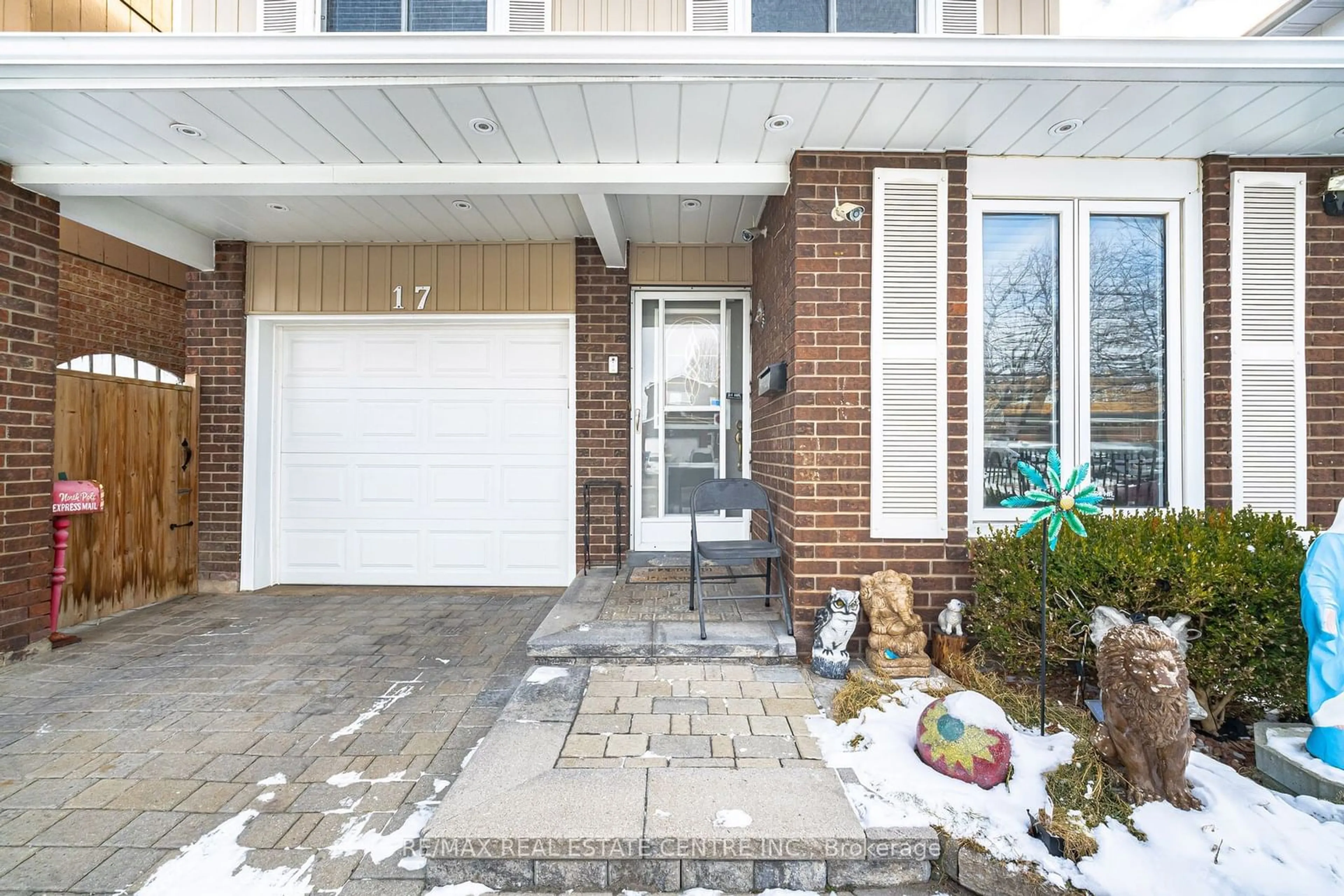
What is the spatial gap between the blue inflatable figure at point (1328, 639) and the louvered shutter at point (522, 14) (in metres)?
4.48

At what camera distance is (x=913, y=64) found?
8.37 ft

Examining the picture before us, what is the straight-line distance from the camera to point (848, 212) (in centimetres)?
315

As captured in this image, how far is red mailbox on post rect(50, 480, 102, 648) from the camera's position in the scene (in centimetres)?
371

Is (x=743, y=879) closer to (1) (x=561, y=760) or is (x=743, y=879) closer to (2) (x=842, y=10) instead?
(1) (x=561, y=760)

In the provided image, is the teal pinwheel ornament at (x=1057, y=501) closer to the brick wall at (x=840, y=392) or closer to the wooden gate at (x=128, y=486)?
the brick wall at (x=840, y=392)

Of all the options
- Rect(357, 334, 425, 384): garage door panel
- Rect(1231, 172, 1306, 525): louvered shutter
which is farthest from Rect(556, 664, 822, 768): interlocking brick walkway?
Rect(357, 334, 425, 384): garage door panel

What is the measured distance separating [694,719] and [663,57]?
281 centimetres

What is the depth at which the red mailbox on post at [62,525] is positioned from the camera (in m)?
3.71

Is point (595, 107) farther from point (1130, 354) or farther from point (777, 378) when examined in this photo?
point (1130, 354)

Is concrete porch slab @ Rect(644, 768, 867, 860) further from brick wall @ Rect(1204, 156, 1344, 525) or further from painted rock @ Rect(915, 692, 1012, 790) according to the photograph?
brick wall @ Rect(1204, 156, 1344, 525)

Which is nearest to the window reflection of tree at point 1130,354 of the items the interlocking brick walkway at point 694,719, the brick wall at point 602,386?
the interlocking brick walkway at point 694,719

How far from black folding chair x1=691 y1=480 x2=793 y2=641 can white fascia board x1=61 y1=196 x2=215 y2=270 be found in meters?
4.38

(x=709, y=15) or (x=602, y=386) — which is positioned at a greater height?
(x=709, y=15)

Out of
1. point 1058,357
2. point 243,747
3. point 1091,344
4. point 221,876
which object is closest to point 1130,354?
point 1091,344
